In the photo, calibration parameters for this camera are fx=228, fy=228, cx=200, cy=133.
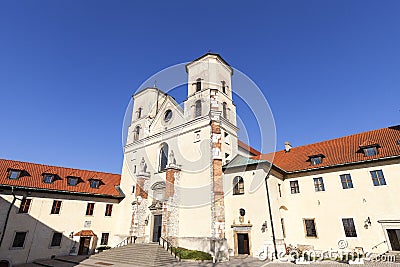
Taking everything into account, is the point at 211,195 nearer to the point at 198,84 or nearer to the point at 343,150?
the point at 198,84

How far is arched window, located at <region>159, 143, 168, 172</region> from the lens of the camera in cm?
2590

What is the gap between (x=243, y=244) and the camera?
18953 mm

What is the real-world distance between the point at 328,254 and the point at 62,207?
85.3ft

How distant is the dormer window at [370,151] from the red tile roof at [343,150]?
0.29 metres

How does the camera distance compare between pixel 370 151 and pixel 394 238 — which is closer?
pixel 394 238

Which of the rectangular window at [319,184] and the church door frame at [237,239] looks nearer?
the church door frame at [237,239]

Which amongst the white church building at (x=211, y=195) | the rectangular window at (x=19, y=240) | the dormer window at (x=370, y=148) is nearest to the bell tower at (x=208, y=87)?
the white church building at (x=211, y=195)

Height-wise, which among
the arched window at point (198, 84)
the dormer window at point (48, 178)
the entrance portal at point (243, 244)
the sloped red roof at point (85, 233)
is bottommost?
the entrance portal at point (243, 244)

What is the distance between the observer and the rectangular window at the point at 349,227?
63.1 feet

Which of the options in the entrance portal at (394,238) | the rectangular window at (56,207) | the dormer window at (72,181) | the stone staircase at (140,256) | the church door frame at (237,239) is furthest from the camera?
the dormer window at (72,181)

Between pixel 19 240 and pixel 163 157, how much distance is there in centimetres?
1535

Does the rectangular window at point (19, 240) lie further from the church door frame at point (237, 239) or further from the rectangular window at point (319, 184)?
the rectangular window at point (319, 184)

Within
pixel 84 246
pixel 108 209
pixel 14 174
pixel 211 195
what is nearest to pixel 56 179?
pixel 14 174

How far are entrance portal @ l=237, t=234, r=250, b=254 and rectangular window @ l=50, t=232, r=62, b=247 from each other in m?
18.2
